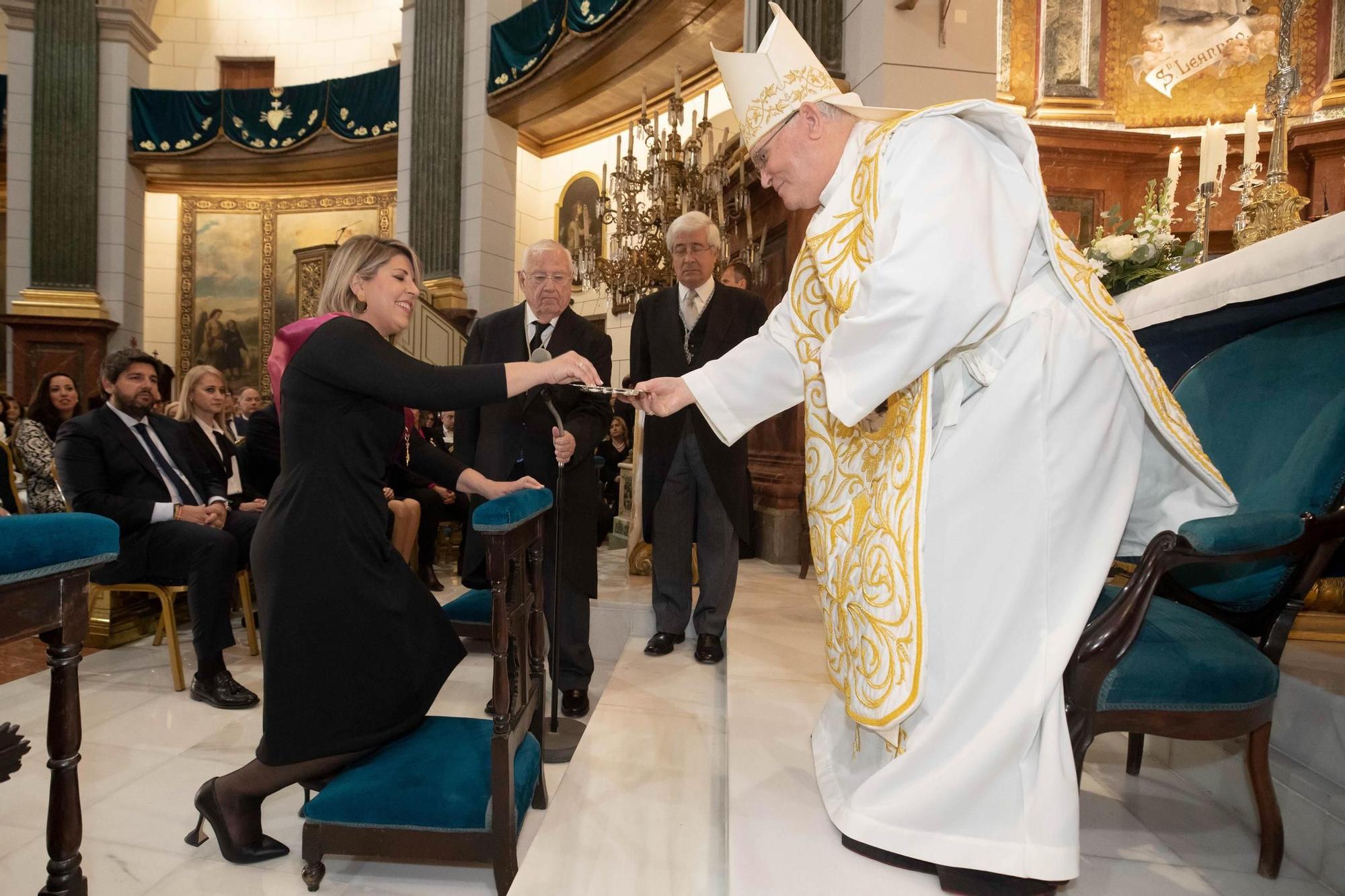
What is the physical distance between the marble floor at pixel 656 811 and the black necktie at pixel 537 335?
1284mm

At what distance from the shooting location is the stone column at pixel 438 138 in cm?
984

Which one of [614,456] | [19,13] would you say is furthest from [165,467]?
[19,13]

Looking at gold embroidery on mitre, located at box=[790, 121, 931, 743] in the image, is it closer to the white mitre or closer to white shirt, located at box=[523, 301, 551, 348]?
the white mitre

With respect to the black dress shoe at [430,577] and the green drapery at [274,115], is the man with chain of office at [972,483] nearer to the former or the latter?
the black dress shoe at [430,577]

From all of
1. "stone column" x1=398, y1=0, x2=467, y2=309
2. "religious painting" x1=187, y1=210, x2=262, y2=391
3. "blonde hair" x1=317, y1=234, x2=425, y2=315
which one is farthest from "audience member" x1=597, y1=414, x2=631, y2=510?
"religious painting" x1=187, y1=210, x2=262, y2=391

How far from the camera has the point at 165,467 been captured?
381cm

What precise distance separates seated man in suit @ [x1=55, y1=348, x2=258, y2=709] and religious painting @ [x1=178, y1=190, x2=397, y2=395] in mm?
9564

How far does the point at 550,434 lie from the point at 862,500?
1571 mm

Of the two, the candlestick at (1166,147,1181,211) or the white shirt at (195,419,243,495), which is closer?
the candlestick at (1166,147,1181,211)

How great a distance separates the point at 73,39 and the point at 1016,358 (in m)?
14.0

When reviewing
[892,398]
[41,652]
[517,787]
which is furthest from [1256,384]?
[41,652]

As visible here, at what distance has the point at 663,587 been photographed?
337 centimetres

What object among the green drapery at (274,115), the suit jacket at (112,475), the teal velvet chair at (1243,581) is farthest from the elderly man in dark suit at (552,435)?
the green drapery at (274,115)

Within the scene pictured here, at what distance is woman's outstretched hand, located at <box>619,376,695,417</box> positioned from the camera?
1974 millimetres
